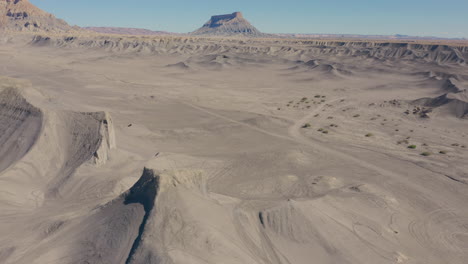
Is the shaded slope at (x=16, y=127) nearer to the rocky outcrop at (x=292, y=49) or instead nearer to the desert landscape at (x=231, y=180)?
the desert landscape at (x=231, y=180)

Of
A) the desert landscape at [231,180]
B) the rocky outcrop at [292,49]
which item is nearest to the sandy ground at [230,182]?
the desert landscape at [231,180]

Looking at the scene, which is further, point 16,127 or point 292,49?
point 292,49

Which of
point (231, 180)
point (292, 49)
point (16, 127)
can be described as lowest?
point (231, 180)

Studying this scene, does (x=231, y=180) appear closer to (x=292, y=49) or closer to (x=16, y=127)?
(x=16, y=127)

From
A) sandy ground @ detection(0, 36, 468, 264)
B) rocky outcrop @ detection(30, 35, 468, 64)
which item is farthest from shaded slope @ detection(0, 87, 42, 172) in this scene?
rocky outcrop @ detection(30, 35, 468, 64)

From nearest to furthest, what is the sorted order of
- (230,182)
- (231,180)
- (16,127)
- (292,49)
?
(230,182)
(231,180)
(16,127)
(292,49)

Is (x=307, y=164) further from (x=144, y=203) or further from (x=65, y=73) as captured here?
(x=65, y=73)

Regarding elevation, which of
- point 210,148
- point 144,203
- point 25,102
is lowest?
point 210,148

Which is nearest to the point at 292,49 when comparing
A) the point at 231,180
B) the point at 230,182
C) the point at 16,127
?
the point at 231,180

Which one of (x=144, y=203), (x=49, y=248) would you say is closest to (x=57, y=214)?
(x=49, y=248)
